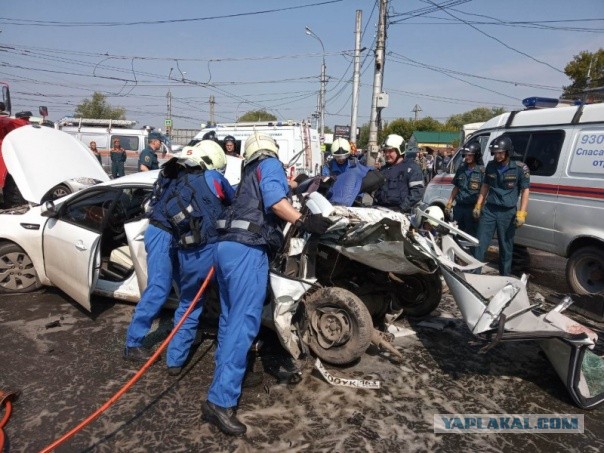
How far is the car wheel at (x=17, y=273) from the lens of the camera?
4703 millimetres

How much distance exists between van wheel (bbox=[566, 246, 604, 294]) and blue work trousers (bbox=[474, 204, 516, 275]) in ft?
2.69

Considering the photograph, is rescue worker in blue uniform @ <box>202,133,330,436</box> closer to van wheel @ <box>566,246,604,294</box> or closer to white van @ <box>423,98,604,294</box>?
white van @ <box>423,98,604,294</box>

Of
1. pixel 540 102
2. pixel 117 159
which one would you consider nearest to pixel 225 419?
pixel 540 102

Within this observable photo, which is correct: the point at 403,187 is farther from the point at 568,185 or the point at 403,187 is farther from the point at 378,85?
the point at 378,85

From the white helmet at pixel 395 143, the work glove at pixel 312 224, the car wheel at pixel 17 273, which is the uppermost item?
the white helmet at pixel 395 143

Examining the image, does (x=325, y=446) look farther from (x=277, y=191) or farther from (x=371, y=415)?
(x=277, y=191)

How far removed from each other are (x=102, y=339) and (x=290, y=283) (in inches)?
77.0

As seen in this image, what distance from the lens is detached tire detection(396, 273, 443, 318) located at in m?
4.27

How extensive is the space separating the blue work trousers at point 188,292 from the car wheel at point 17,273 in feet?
7.77

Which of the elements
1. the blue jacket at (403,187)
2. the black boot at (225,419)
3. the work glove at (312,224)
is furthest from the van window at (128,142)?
the black boot at (225,419)

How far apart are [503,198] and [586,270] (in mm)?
1441

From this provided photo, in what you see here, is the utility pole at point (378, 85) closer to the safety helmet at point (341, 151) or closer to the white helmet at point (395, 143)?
the white helmet at point (395, 143)

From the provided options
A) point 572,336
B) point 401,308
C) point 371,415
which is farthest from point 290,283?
point 572,336

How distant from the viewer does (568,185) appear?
217 inches
